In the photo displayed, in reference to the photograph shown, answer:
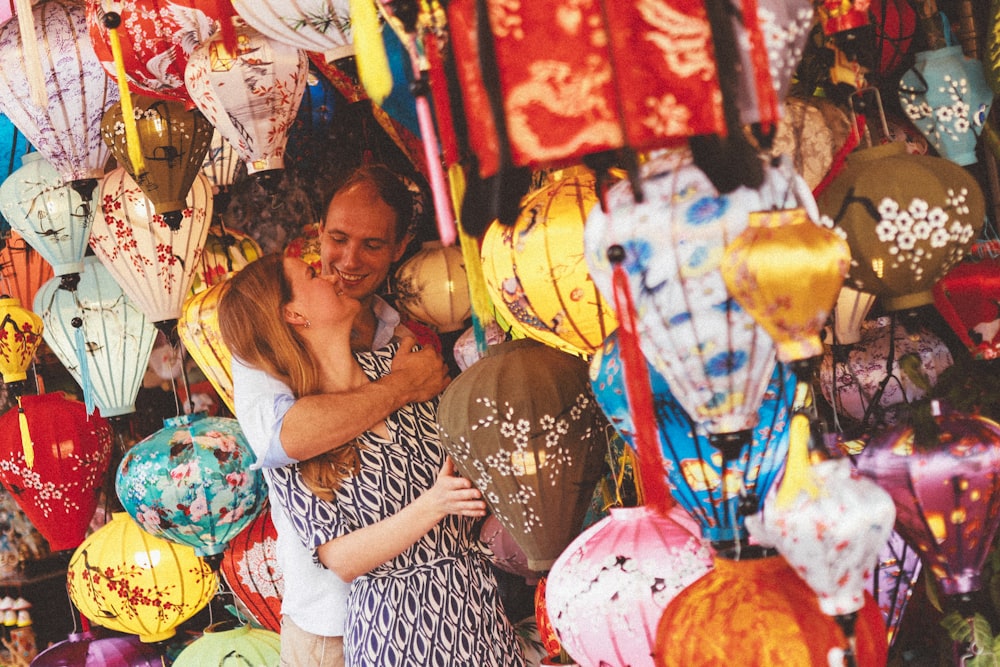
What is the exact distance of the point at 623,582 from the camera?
1333mm

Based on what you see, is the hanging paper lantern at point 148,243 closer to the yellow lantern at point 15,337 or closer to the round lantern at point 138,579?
the yellow lantern at point 15,337

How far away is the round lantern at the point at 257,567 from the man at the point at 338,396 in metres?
0.30

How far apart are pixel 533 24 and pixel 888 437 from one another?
642 mm

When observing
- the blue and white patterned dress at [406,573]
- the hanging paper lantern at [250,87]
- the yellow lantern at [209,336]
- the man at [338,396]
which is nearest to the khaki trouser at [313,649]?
the man at [338,396]

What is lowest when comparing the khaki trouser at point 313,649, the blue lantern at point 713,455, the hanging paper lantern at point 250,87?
the khaki trouser at point 313,649

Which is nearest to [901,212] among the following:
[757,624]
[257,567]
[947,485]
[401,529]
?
[947,485]

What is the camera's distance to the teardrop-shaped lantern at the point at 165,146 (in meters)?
2.02

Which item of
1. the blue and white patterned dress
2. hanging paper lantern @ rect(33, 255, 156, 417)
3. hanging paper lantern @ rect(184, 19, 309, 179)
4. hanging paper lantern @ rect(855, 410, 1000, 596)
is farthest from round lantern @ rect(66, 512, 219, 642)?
hanging paper lantern @ rect(855, 410, 1000, 596)

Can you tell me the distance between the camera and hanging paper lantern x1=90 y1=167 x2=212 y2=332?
2240mm

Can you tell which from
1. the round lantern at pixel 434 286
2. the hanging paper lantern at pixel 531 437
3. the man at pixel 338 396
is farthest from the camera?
the round lantern at pixel 434 286

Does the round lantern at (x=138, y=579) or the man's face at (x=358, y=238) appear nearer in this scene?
the man's face at (x=358, y=238)

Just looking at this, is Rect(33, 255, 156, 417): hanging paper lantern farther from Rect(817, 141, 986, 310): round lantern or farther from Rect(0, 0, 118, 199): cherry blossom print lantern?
Rect(817, 141, 986, 310): round lantern

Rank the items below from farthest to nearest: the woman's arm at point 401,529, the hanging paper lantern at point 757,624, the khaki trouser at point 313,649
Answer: the khaki trouser at point 313,649
the woman's arm at point 401,529
the hanging paper lantern at point 757,624

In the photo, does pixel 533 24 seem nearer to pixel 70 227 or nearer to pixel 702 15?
pixel 702 15
